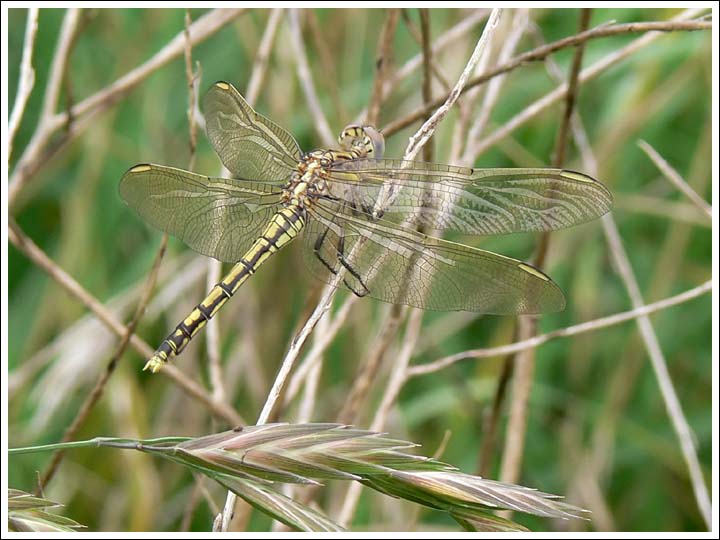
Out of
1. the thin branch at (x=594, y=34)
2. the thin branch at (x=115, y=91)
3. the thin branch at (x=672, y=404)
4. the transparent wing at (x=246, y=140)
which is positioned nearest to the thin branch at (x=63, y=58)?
the thin branch at (x=115, y=91)

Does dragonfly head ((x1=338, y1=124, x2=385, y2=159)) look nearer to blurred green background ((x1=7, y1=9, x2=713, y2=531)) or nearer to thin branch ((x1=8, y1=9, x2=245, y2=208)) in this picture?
thin branch ((x1=8, y1=9, x2=245, y2=208))

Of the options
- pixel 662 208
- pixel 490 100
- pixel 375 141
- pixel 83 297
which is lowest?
pixel 83 297

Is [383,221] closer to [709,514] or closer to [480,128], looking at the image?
[480,128]

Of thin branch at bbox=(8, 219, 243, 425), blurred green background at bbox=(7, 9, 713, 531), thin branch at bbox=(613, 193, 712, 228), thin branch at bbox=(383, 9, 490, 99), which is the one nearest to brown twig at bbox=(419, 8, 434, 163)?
thin branch at bbox=(383, 9, 490, 99)

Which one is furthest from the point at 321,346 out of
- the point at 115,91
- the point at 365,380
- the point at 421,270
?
the point at 115,91

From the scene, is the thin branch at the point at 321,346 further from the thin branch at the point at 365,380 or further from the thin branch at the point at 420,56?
the thin branch at the point at 420,56

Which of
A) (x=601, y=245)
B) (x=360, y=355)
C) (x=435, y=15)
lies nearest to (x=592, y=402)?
(x=601, y=245)

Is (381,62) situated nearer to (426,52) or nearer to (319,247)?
(426,52)
